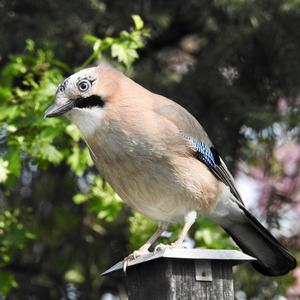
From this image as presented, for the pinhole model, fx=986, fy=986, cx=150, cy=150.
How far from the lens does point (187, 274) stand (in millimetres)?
3682

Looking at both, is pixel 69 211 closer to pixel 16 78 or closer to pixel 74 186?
pixel 74 186

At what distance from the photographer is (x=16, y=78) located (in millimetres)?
6273

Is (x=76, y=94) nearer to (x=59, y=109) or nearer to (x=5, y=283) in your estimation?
(x=59, y=109)

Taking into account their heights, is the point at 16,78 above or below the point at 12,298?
above

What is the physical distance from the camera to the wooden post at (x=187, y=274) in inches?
143

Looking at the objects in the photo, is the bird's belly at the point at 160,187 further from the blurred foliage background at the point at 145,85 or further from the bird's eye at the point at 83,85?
the blurred foliage background at the point at 145,85

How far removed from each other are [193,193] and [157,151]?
12.0 inches

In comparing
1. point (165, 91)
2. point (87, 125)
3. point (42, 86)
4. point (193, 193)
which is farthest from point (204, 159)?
point (165, 91)

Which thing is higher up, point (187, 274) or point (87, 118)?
point (87, 118)

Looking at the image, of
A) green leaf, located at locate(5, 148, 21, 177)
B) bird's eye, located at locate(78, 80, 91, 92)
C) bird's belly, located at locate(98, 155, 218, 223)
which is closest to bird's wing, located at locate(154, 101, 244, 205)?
bird's belly, located at locate(98, 155, 218, 223)

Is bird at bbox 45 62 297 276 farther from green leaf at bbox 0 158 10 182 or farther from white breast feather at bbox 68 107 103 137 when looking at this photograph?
green leaf at bbox 0 158 10 182

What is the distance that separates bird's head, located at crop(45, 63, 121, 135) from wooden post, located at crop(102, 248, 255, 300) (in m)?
0.87

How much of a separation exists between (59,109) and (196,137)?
79 centimetres

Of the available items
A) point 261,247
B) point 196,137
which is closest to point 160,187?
point 196,137
